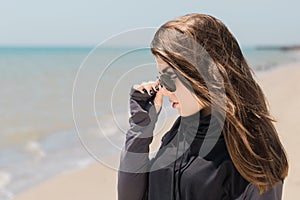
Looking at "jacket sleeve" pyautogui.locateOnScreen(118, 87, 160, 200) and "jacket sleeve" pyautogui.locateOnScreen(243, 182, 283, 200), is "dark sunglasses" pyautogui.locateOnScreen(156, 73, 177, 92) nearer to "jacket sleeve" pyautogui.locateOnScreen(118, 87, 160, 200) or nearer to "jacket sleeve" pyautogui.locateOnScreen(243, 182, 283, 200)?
"jacket sleeve" pyautogui.locateOnScreen(118, 87, 160, 200)

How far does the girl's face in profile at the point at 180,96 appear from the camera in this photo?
5.18 feet

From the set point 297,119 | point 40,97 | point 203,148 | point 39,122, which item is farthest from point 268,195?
point 40,97

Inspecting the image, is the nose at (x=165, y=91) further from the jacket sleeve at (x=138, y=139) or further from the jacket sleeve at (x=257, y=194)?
the jacket sleeve at (x=257, y=194)

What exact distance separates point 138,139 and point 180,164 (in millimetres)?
167

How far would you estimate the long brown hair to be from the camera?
1.56 meters

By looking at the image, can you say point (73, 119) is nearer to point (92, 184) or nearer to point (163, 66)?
point (163, 66)

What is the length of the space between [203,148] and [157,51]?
367 millimetres

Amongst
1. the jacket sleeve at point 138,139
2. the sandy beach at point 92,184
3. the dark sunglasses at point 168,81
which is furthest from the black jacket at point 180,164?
the sandy beach at point 92,184

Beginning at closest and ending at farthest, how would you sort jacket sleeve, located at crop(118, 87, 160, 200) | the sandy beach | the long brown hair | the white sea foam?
the long brown hair < jacket sleeve, located at crop(118, 87, 160, 200) < the sandy beach < the white sea foam

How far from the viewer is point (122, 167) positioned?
175cm

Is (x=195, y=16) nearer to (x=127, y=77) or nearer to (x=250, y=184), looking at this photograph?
(x=127, y=77)

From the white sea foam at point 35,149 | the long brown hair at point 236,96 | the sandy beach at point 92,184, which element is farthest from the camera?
the white sea foam at point 35,149

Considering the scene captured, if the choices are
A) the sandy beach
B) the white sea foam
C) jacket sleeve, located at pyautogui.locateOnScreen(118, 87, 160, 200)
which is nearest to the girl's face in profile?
jacket sleeve, located at pyautogui.locateOnScreen(118, 87, 160, 200)

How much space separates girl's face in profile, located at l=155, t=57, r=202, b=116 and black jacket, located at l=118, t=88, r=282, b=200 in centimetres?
4
